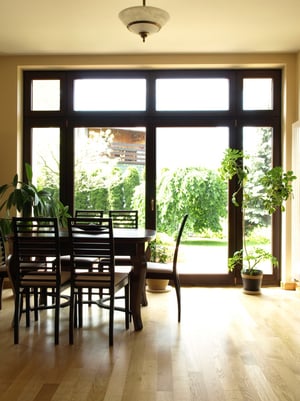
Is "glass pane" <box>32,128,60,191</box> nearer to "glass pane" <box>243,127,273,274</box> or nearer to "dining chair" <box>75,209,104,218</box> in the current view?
"dining chair" <box>75,209,104,218</box>

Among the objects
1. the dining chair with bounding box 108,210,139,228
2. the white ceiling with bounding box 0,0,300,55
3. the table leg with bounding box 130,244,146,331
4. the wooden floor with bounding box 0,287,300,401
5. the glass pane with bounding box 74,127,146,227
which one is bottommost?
the wooden floor with bounding box 0,287,300,401

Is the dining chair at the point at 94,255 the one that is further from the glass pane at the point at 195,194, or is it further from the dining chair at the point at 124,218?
the glass pane at the point at 195,194

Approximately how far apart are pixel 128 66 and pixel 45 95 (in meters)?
1.22

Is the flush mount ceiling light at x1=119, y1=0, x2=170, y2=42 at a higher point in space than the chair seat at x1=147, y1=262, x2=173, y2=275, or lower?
higher

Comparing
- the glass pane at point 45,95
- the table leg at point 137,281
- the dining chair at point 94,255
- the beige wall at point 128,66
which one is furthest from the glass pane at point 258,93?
the dining chair at point 94,255

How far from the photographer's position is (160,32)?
15.5 feet

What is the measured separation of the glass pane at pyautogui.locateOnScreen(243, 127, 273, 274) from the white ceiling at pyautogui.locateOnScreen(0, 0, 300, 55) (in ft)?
3.54

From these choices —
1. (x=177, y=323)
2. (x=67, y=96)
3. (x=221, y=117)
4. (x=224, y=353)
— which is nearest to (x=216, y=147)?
(x=221, y=117)

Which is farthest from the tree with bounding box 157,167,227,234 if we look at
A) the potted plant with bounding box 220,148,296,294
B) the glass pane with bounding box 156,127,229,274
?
the potted plant with bounding box 220,148,296,294

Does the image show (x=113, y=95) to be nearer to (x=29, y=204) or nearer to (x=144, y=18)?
(x=29, y=204)

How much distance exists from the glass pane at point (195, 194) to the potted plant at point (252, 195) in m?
0.24

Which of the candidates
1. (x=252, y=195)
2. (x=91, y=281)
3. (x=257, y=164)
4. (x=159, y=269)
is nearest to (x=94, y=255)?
(x=91, y=281)

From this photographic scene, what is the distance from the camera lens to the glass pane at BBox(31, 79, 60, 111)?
5.75 m

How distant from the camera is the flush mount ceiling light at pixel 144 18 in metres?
3.33
